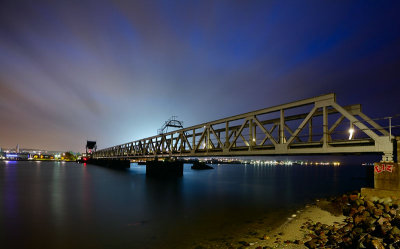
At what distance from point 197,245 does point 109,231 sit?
5.88 m

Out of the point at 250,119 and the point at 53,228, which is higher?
the point at 250,119

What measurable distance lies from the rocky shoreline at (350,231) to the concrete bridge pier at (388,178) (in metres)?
0.40

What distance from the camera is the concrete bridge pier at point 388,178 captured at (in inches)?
430

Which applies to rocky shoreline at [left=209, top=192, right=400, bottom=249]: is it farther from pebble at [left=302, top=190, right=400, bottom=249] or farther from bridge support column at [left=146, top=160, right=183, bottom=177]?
bridge support column at [left=146, top=160, right=183, bottom=177]

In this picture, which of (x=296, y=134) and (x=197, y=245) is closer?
(x=197, y=245)

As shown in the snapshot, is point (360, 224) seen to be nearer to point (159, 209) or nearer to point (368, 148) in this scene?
point (368, 148)

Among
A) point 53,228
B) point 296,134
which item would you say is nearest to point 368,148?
point 296,134

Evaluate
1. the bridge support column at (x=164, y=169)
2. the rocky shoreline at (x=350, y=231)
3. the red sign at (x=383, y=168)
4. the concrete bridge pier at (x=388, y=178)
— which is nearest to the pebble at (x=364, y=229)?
the rocky shoreline at (x=350, y=231)

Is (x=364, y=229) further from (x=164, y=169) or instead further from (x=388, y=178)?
(x=164, y=169)

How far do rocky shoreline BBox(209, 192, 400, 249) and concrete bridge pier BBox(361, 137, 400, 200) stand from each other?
40 cm

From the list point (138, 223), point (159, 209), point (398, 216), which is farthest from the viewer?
point (159, 209)

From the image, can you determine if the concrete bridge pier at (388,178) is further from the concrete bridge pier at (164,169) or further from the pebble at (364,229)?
the concrete bridge pier at (164,169)

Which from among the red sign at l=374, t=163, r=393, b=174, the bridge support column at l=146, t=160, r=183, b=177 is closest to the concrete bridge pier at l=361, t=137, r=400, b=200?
the red sign at l=374, t=163, r=393, b=174

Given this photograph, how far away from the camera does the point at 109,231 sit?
13258 millimetres
